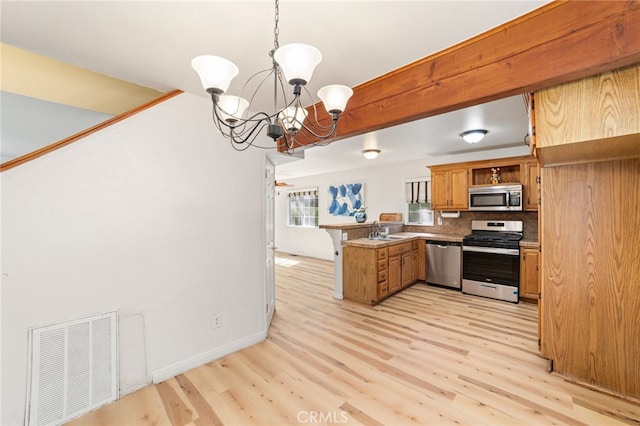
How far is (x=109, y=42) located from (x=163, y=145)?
0.76 meters

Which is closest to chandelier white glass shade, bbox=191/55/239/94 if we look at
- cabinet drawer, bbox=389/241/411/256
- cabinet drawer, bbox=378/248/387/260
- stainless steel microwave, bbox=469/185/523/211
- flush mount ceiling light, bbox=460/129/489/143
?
cabinet drawer, bbox=378/248/387/260

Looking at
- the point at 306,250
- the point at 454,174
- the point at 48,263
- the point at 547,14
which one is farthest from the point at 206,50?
the point at 306,250

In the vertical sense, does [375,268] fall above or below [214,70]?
below

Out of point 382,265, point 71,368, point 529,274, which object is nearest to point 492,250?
point 529,274

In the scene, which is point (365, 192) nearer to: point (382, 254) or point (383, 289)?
point (382, 254)

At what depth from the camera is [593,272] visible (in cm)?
206

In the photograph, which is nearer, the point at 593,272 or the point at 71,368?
the point at 71,368

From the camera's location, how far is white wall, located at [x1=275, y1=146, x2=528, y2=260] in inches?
212

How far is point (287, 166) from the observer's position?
244 inches

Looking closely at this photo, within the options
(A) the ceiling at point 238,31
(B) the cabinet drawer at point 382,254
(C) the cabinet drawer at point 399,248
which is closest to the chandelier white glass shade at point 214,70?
(A) the ceiling at point 238,31

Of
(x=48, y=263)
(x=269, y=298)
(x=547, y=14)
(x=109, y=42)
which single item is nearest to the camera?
(x=547, y=14)

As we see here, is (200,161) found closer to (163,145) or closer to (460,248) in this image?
(163,145)

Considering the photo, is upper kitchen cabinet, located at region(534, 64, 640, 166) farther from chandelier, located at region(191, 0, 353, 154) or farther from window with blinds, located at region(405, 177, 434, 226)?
window with blinds, located at region(405, 177, 434, 226)

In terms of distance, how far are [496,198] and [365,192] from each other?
111 inches
